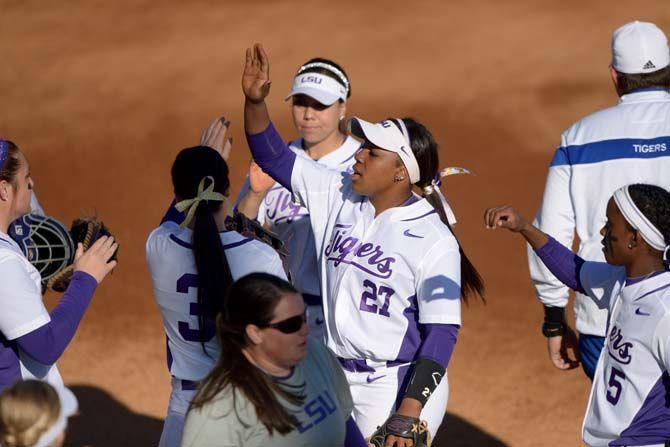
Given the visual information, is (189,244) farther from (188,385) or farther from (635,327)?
(635,327)

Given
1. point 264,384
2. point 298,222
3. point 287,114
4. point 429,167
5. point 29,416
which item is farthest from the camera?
point 287,114

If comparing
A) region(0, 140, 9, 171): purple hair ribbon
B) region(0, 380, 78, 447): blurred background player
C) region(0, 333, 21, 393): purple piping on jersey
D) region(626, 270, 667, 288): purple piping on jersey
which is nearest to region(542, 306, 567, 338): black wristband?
region(626, 270, 667, 288): purple piping on jersey

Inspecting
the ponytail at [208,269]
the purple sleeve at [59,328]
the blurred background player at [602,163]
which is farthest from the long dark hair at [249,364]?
the blurred background player at [602,163]

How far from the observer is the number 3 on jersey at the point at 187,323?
14.8 ft

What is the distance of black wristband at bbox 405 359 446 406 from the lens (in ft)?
14.8

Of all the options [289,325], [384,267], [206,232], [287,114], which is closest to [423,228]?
[384,267]

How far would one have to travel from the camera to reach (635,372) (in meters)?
4.26

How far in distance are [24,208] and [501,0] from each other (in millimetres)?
10727

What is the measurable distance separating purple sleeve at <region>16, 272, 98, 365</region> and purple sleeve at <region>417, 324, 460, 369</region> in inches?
54.6

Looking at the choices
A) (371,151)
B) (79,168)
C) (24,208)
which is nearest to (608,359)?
(371,151)

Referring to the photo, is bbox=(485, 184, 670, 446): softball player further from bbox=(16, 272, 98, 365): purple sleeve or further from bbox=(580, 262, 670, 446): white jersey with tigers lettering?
bbox=(16, 272, 98, 365): purple sleeve

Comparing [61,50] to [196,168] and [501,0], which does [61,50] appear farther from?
[196,168]

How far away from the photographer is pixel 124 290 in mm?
10188

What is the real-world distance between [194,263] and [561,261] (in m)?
1.54
